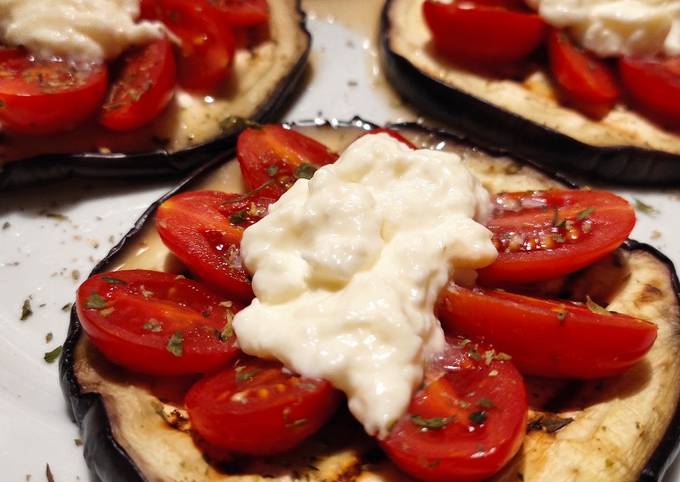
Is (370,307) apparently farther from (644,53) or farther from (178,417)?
(644,53)

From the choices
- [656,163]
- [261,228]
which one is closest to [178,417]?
[261,228]

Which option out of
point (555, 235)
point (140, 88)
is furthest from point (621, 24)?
point (140, 88)

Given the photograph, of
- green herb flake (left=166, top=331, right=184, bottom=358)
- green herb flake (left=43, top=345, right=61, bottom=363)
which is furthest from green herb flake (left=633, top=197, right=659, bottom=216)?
green herb flake (left=43, top=345, right=61, bottom=363)

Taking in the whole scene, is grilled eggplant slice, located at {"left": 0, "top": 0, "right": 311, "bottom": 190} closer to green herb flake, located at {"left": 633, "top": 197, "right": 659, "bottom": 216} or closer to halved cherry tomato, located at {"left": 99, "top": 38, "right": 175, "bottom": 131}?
halved cherry tomato, located at {"left": 99, "top": 38, "right": 175, "bottom": 131}

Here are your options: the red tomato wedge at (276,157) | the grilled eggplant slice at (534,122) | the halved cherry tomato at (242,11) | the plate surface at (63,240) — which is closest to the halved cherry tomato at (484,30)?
the grilled eggplant slice at (534,122)

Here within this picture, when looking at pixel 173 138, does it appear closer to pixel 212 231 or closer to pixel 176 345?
pixel 212 231

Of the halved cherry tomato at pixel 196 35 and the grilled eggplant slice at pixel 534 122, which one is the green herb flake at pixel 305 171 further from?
the grilled eggplant slice at pixel 534 122

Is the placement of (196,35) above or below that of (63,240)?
above
